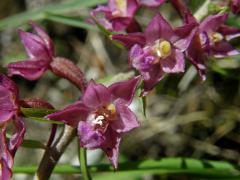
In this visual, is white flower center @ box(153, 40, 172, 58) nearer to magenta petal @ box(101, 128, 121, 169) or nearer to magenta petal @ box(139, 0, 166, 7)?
magenta petal @ box(139, 0, 166, 7)

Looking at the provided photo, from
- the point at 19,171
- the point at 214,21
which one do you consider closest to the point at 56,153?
the point at 19,171

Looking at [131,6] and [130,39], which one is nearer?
[130,39]

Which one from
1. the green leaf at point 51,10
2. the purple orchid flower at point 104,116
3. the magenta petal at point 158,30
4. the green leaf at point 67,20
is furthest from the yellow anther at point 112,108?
the green leaf at point 51,10

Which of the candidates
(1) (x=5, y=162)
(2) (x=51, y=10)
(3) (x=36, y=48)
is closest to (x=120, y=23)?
(3) (x=36, y=48)

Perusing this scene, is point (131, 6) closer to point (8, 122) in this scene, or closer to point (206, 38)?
point (206, 38)

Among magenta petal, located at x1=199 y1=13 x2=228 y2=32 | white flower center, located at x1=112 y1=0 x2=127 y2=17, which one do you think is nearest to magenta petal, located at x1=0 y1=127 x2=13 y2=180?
white flower center, located at x1=112 y1=0 x2=127 y2=17

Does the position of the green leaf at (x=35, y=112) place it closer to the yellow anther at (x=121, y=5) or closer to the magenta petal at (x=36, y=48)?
the magenta petal at (x=36, y=48)

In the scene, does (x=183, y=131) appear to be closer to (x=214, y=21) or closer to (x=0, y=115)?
(x=214, y=21)
